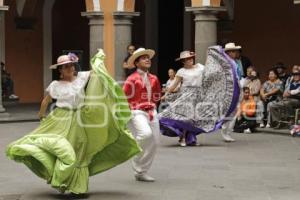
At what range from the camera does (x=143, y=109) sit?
8344mm

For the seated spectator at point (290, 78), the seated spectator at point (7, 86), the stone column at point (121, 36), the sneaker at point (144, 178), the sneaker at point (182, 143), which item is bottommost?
the sneaker at point (182, 143)

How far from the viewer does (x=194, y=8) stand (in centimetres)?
1565

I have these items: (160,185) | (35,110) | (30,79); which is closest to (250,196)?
(160,185)

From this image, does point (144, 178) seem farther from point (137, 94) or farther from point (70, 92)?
point (70, 92)

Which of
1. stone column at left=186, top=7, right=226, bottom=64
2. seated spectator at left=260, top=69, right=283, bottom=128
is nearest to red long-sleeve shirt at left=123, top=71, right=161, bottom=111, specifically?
seated spectator at left=260, top=69, right=283, bottom=128

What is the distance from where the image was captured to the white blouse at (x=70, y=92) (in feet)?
24.5

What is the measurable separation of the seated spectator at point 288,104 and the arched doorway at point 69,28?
31.8 ft

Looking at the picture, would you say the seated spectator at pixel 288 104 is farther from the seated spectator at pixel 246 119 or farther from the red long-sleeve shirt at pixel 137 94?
the red long-sleeve shirt at pixel 137 94

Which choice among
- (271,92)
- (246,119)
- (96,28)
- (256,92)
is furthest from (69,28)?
(246,119)

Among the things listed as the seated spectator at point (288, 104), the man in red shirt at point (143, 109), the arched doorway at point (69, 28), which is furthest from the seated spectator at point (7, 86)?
the man in red shirt at point (143, 109)

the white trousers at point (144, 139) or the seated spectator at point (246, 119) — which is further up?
the white trousers at point (144, 139)

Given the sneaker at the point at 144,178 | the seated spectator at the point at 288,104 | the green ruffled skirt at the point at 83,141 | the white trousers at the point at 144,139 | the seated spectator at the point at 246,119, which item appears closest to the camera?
the green ruffled skirt at the point at 83,141

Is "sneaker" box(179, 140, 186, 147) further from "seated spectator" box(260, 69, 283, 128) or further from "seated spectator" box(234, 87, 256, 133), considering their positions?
"seated spectator" box(260, 69, 283, 128)

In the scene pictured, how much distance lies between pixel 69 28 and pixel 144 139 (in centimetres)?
1519
